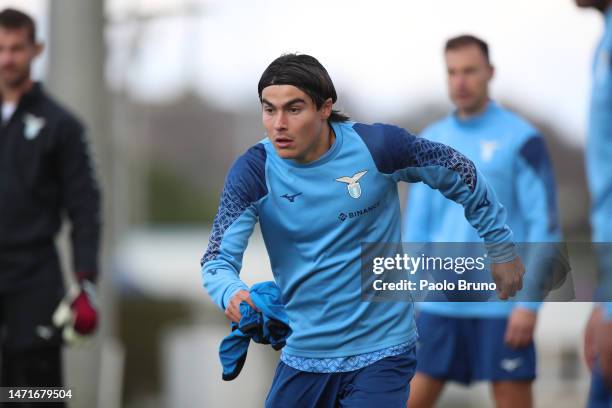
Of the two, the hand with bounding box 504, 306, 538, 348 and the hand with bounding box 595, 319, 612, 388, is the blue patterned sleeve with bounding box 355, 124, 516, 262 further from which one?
the hand with bounding box 504, 306, 538, 348

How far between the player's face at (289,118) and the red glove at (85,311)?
2.29m

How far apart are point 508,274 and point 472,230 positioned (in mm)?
1555

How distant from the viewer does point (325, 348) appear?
4.22 metres

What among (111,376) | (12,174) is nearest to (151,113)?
(111,376)

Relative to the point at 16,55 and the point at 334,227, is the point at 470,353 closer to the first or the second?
the point at 334,227

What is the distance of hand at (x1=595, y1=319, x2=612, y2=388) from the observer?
3.09 m

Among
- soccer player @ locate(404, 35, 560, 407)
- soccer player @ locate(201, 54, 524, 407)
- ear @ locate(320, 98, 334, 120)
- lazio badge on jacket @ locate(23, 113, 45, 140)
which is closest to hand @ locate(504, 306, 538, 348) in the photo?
soccer player @ locate(404, 35, 560, 407)

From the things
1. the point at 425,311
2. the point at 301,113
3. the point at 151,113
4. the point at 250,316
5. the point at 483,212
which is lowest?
the point at 151,113

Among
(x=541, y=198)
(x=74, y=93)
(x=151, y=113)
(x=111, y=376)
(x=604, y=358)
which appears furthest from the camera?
(x=151, y=113)

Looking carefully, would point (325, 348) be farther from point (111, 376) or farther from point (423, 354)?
point (111, 376)

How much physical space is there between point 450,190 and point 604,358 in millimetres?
1201

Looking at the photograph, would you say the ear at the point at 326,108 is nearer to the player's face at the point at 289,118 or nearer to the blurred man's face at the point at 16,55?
the player's face at the point at 289,118

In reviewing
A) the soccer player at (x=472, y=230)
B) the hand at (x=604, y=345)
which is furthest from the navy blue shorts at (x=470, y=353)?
the hand at (x=604, y=345)

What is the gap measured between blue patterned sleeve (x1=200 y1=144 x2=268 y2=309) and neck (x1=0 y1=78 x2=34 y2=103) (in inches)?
94.2
